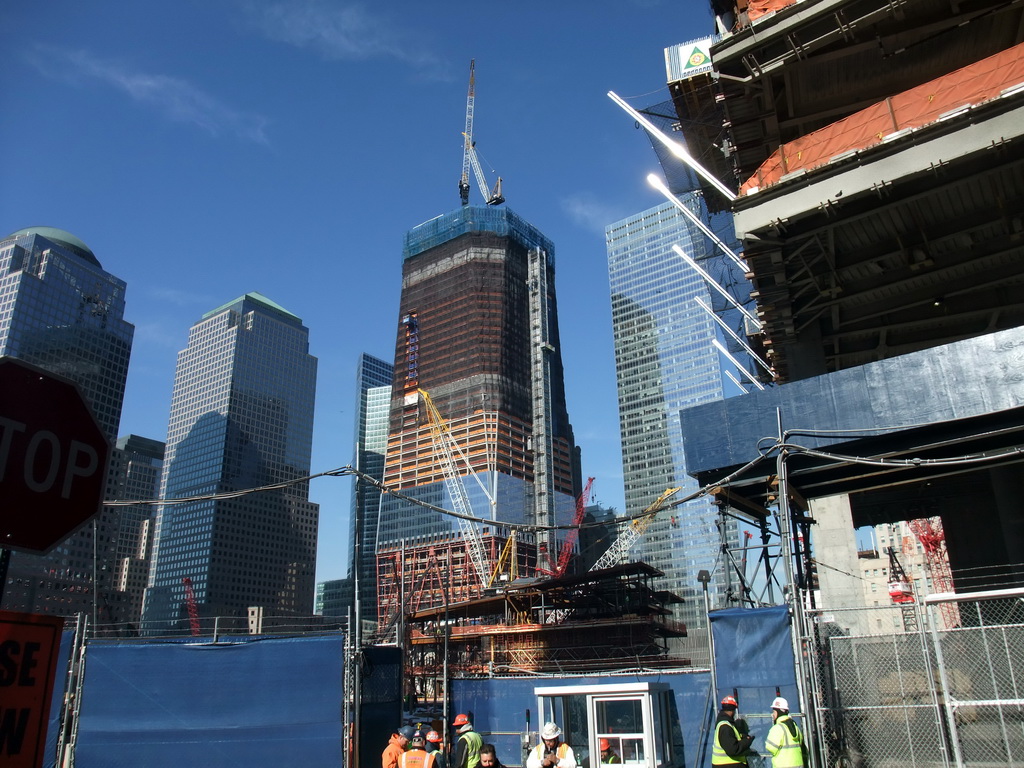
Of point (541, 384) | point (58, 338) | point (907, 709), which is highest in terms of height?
point (58, 338)

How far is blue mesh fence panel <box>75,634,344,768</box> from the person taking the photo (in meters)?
16.0

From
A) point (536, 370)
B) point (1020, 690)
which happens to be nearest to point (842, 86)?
point (1020, 690)

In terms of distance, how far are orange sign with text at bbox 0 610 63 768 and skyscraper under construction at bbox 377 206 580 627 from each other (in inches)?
6145

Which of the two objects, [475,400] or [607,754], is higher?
[475,400]

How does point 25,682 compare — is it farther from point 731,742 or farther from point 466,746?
A: point 731,742

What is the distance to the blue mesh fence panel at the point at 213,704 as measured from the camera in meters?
16.0

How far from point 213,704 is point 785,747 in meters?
12.1

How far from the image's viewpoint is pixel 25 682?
3.62m

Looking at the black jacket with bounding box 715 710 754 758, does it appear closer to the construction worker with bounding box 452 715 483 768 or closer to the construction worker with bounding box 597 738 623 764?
the construction worker with bounding box 452 715 483 768

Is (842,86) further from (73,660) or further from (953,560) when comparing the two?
(73,660)

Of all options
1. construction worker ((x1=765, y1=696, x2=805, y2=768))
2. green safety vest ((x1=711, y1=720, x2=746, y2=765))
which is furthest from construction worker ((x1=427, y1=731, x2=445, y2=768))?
construction worker ((x1=765, y1=696, x2=805, y2=768))

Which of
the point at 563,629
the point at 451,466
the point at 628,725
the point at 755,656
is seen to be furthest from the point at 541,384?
the point at 755,656

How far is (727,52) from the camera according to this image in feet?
70.3

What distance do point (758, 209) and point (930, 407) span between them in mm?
6753
